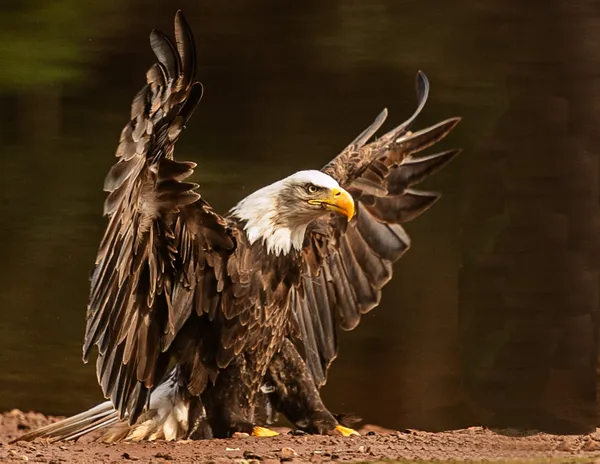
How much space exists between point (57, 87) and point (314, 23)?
1.42 metres

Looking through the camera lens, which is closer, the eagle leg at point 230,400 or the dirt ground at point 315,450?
the dirt ground at point 315,450

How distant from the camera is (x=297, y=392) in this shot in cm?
410

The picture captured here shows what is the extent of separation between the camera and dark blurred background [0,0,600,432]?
5305 mm

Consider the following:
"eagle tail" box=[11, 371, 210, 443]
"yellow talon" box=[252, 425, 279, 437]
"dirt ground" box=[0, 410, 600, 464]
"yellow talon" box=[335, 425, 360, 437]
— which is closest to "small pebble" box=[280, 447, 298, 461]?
"dirt ground" box=[0, 410, 600, 464]

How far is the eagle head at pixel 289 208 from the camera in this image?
388 cm

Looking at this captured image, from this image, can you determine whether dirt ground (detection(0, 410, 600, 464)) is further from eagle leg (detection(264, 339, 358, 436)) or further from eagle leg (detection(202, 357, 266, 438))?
eagle leg (detection(264, 339, 358, 436))

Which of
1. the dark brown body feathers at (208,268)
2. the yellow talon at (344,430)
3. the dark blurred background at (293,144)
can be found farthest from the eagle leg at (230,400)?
the dark blurred background at (293,144)

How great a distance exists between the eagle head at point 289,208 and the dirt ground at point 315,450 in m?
0.74

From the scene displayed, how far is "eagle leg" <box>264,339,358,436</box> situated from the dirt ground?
333 mm

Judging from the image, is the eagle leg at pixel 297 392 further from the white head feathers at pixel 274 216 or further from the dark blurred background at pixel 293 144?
the dark blurred background at pixel 293 144

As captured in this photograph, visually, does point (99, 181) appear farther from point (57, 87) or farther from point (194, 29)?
point (194, 29)

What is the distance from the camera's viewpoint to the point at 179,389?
3895 millimetres

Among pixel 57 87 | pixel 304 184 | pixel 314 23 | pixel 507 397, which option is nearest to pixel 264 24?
pixel 314 23

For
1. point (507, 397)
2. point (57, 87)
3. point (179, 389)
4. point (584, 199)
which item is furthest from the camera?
point (57, 87)
